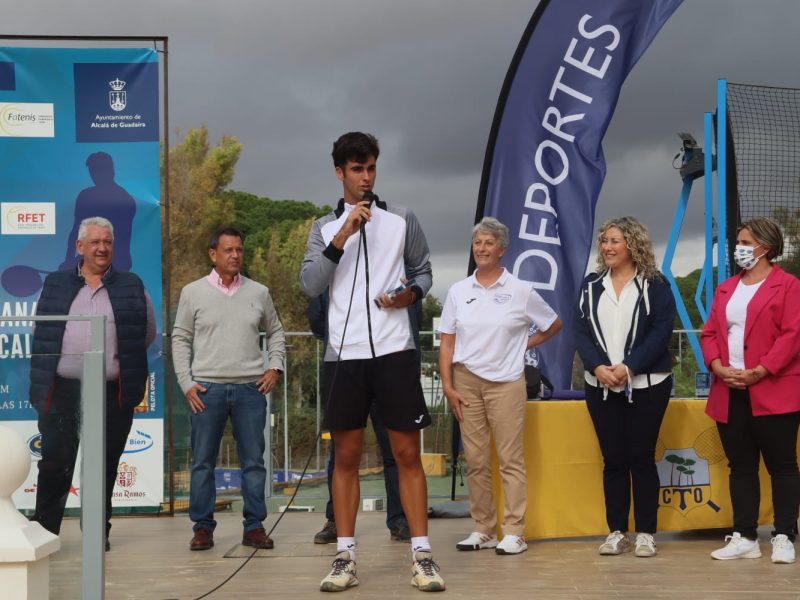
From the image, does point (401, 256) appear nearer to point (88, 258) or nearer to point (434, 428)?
point (88, 258)

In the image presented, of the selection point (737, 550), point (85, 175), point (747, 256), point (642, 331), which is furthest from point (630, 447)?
point (85, 175)

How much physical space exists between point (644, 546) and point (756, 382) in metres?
0.92

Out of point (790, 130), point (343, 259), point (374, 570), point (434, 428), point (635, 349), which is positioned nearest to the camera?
point (343, 259)

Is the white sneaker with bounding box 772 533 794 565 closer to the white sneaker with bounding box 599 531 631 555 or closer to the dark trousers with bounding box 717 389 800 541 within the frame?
the dark trousers with bounding box 717 389 800 541

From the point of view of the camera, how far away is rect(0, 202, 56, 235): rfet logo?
6.93m

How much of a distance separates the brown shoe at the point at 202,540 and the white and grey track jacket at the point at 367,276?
5.64 ft

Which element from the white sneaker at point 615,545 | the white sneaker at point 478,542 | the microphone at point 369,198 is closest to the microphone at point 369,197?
the microphone at point 369,198

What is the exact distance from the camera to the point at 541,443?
17.7 feet

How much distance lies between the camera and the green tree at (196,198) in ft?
83.6

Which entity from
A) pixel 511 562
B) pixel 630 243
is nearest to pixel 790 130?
pixel 630 243

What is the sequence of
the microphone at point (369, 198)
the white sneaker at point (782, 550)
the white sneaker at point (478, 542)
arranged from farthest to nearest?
the white sneaker at point (478, 542)
the white sneaker at point (782, 550)
the microphone at point (369, 198)

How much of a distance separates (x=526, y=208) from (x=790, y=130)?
3716 millimetres

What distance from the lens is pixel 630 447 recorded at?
199 inches

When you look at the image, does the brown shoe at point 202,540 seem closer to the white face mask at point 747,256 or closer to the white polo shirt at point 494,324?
the white polo shirt at point 494,324
